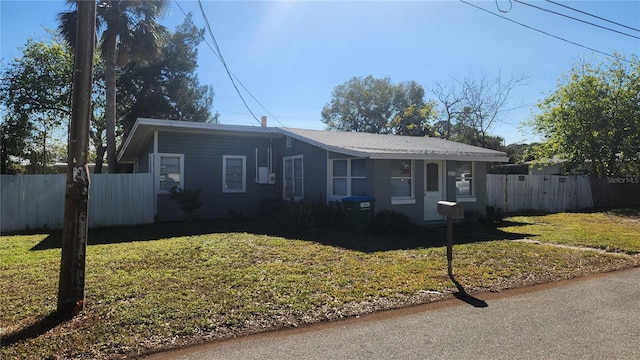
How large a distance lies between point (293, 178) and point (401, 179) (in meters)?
4.34

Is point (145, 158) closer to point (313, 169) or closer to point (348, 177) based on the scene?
point (313, 169)

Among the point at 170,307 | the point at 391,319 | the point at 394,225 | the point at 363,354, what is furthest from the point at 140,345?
the point at 394,225

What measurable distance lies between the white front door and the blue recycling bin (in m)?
2.64

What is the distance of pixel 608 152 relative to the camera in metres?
24.3

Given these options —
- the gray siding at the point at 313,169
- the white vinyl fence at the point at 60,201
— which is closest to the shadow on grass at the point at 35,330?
the white vinyl fence at the point at 60,201

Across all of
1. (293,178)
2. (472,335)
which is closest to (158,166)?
(293,178)

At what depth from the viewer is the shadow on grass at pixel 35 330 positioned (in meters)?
4.05

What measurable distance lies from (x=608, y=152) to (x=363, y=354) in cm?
2646

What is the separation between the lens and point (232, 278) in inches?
250

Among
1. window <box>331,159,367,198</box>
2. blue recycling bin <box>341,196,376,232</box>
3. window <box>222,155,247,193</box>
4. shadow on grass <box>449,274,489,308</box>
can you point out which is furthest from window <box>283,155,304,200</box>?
shadow on grass <box>449,274,489,308</box>

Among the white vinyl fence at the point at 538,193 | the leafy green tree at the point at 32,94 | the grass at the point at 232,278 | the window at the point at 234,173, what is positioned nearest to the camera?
the grass at the point at 232,278

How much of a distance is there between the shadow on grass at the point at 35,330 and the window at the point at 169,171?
10471 millimetres

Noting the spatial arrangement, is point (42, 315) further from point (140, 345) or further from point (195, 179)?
point (195, 179)

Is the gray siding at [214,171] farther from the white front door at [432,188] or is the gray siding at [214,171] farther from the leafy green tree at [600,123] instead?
the leafy green tree at [600,123]
